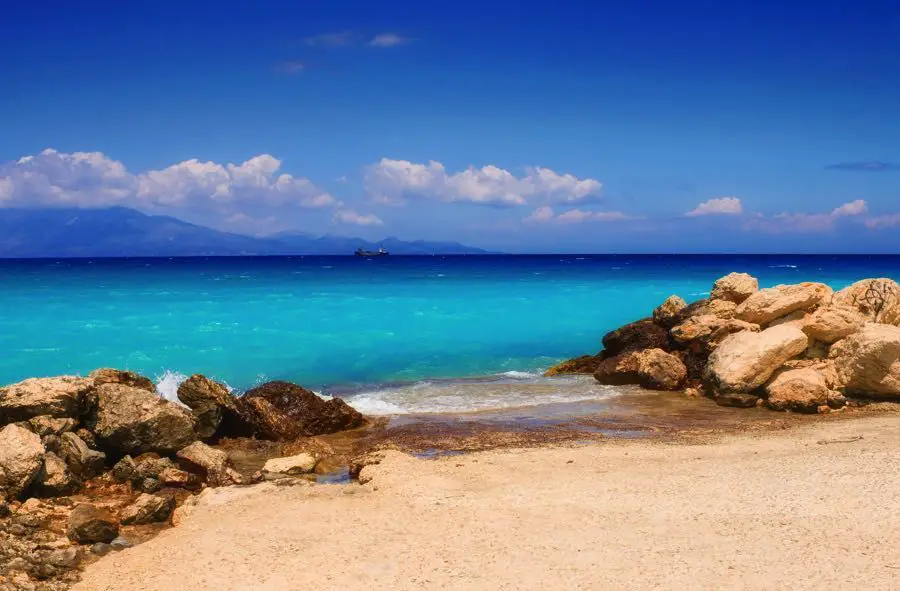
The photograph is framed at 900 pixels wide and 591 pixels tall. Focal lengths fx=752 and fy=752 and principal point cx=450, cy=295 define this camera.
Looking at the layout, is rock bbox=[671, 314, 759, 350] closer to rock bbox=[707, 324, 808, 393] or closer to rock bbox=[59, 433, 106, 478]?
rock bbox=[707, 324, 808, 393]

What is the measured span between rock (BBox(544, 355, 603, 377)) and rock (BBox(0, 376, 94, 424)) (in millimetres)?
13564

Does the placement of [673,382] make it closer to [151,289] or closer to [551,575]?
[551,575]

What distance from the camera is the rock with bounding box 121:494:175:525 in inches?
372

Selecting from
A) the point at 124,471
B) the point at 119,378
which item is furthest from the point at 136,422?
the point at 119,378

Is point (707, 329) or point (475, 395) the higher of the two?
point (707, 329)

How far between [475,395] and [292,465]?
7.77 m

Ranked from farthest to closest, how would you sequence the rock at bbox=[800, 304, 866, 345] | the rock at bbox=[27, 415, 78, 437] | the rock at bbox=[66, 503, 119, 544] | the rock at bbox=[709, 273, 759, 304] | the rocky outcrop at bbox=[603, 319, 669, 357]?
the rock at bbox=[709, 273, 759, 304], the rocky outcrop at bbox=[603, 319, 669, 357], the rock at bbox=[800, 304, 866, 345], the rock at bbox=[27, 415, 78, 437], the rock at bbox=[66, 503, 119, 544]

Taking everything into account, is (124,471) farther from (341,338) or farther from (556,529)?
(341,338)

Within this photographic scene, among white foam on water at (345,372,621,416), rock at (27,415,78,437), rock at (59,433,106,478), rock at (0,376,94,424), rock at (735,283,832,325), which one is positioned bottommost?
white foam on water at (345,372,621,416)

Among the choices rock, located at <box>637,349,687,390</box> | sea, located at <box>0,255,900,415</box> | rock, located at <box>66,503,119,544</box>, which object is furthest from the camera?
sea, located at <box>0,255,900,415</box>

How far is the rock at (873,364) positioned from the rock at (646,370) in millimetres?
3829

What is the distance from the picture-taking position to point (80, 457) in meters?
11.1

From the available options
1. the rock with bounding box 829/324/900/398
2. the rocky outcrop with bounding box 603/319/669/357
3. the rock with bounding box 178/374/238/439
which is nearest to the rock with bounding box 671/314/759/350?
the rocky outcrop with bounding box 603/319/669/357

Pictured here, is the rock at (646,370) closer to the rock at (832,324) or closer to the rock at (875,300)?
the rock at (832,324)
